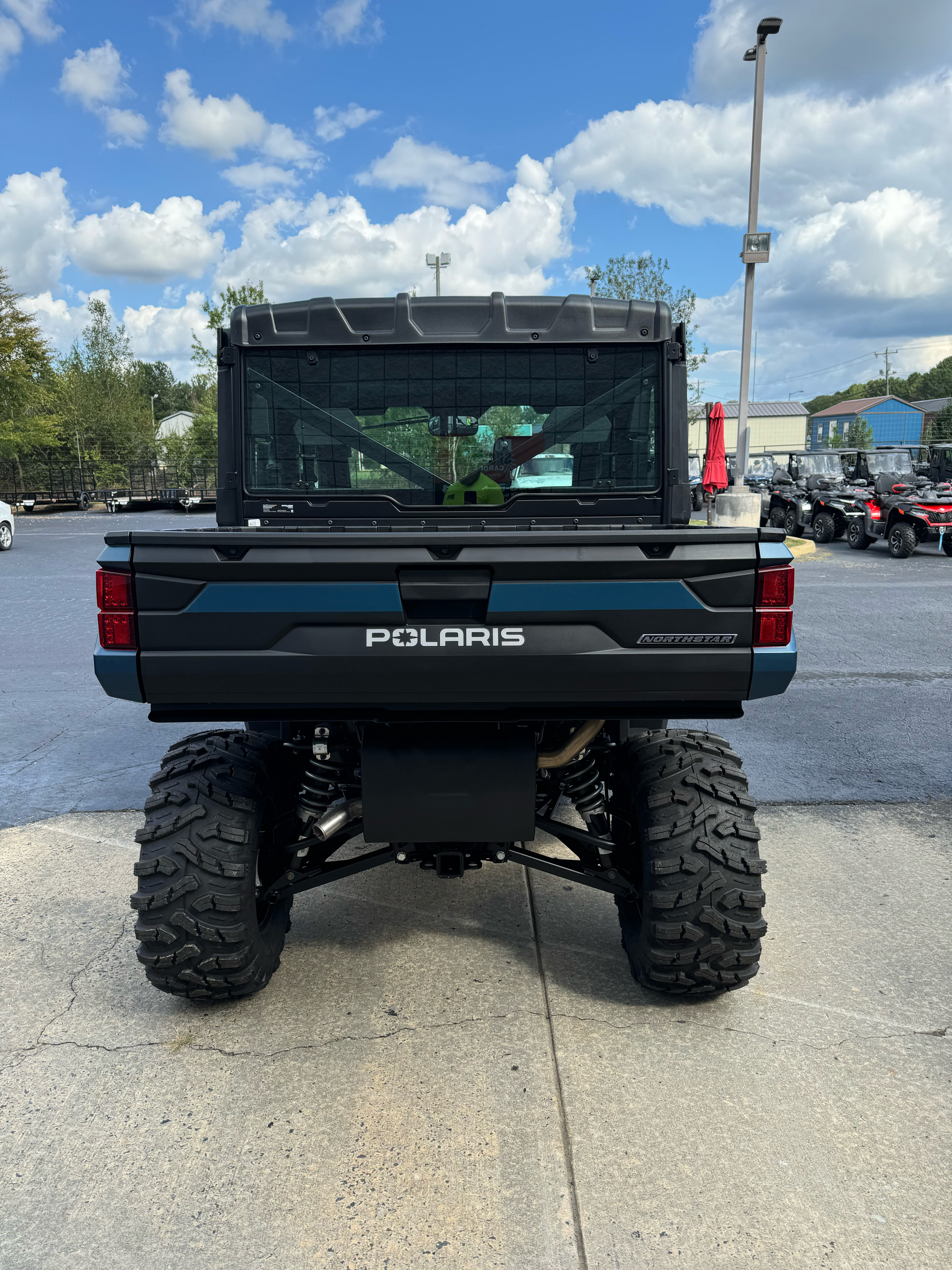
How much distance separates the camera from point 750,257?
17.4 meters

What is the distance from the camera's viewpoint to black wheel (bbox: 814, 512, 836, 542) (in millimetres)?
20125

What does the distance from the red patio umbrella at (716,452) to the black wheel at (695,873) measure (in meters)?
15.9

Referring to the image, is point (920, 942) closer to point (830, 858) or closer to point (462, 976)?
point (830, 858)

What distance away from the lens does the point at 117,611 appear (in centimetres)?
268

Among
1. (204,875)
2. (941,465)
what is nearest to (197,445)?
(941,465)

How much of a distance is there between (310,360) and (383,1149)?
9.14 ft

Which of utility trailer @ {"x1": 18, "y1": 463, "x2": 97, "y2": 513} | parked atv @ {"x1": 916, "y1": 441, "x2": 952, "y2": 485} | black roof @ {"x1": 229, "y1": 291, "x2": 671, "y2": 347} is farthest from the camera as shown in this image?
utility trailer @ {"x1": 18, "y1": 463, "x2": 97, "y2": 513}

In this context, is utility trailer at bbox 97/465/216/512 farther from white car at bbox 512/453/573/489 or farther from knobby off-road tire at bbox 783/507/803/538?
white car at bbox 512/453/573/489

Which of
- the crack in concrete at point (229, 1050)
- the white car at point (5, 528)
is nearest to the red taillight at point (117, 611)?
the crack in concrete at point (229, 1050)

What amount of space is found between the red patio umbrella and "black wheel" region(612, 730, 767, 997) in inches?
624

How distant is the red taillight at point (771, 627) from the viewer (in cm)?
271

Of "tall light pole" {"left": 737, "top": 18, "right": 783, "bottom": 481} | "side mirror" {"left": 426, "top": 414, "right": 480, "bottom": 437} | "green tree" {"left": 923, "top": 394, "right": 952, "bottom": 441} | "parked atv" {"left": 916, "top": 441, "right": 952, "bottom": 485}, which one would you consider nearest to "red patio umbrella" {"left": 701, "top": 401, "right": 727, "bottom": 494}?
"tall light pole" {"left": 737, "top": 18, "right": 783, "bottom": 481}

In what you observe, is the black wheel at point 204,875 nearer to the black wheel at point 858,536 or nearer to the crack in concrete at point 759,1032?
the crack in concrete at point 759,1032

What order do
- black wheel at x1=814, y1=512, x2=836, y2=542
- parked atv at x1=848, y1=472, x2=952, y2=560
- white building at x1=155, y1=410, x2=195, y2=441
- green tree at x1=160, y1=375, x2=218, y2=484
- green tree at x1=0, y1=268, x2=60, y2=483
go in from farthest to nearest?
white building at x1=155, y1=410, x2=195, y2=441 → green tree at x1=160, y1=375, x2=218, y2=484 → green tree at x1=0, y1=268, x2=60, y2=483 → black wheel at x1=814, y1=512, x2=836, y2=542 → parked atv at x1=848, y1=472, x2=952, y2=560
